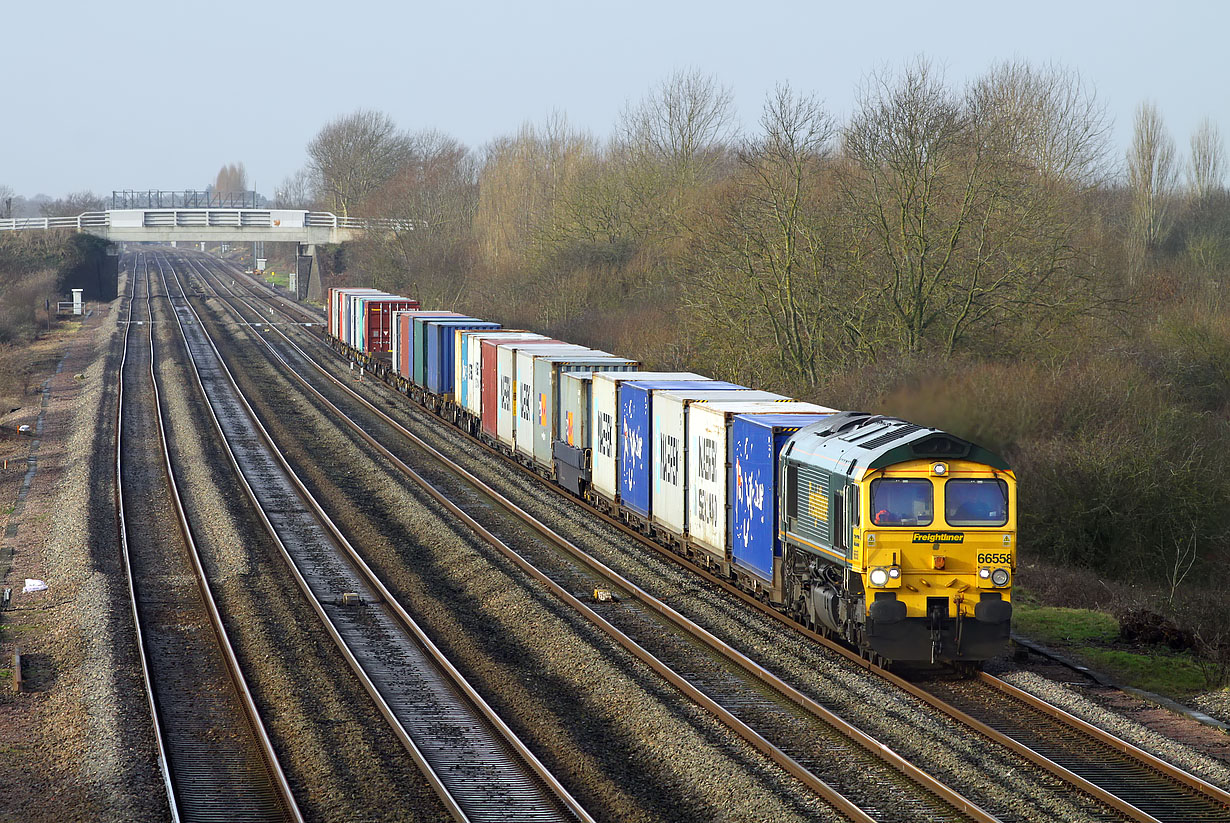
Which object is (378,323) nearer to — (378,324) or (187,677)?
(378,324)

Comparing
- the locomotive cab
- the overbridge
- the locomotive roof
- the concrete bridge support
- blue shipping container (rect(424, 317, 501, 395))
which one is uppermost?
the overbridge

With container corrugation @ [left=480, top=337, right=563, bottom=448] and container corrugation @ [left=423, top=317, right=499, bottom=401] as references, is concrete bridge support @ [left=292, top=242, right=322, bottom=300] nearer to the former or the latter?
container corrugation @ [left=423, top=317, right=499, bottom=401]

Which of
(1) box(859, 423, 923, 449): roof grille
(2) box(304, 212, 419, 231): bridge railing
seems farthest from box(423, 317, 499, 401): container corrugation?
(2) box(304, 212, 419, 231): bridge railing

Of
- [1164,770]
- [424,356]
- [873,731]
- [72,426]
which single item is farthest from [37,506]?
[1164,770]

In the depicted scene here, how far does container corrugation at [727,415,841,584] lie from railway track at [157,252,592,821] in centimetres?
480

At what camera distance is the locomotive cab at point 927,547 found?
576 inches

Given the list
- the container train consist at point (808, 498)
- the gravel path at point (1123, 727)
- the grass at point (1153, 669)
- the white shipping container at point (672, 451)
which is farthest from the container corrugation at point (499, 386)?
the gravel path at point (1123, 727)

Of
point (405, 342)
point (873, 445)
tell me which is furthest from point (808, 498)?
point (405, 342)

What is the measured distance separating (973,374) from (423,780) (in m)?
17.9

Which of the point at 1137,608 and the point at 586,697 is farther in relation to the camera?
the point at 1137,608

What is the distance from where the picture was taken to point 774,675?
15109mm

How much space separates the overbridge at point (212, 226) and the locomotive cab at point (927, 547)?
7914 cm

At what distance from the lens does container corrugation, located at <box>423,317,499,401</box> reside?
38.9m

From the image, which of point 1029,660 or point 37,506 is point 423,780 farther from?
point 37,506
